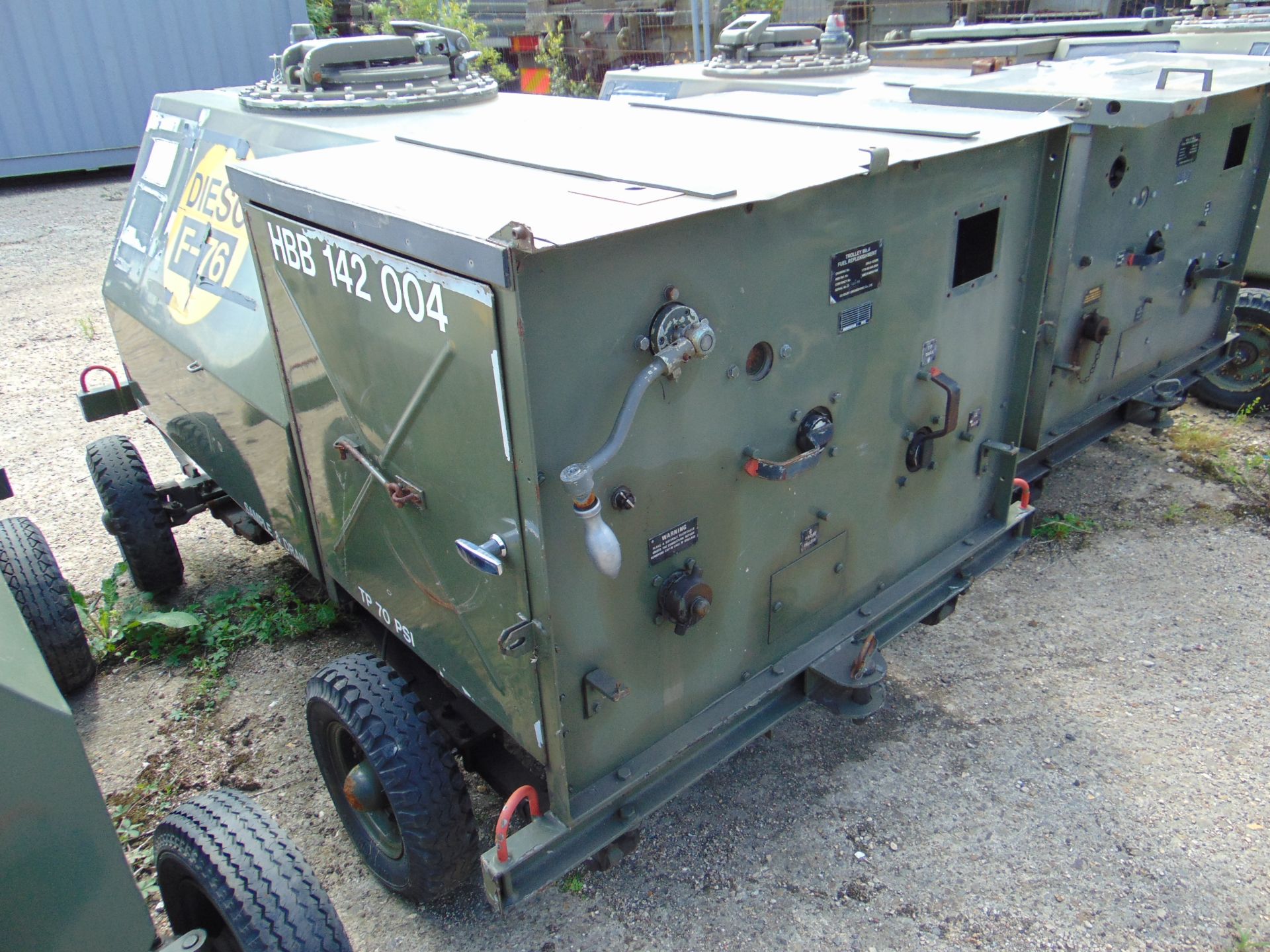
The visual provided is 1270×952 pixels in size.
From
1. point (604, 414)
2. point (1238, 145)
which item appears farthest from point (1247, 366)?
point (604, 414)

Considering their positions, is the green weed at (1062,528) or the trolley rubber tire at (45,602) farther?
the green weed at (1062,528)

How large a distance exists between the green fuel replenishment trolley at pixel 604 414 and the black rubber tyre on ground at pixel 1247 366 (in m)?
2.68

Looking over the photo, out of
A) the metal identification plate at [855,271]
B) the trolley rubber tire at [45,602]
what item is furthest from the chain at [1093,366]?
the trolley rubber tire at [45,602]

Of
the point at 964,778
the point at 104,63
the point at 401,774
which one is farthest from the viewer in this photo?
the point at 104,63

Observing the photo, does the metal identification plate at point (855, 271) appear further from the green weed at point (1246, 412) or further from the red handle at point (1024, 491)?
the green weed at point (1246, 412)

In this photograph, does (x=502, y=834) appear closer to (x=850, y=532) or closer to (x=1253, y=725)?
(x=850, y=532)

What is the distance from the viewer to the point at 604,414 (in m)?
2.19

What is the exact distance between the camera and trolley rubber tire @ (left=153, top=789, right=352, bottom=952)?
91.0 inches

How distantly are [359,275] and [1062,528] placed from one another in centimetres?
379

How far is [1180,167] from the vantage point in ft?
14.5

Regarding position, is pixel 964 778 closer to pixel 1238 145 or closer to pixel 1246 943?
pixel 1246 943

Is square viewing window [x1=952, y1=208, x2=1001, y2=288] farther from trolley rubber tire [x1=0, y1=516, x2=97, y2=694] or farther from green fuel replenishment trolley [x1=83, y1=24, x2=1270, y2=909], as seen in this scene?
trolley rubber tire [x1=0, y1=516, x2=97, y2=694]

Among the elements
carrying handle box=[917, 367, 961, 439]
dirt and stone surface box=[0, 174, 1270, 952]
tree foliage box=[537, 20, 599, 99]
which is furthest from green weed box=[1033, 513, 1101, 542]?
tree foliage box=[537, 20, 599, 99]

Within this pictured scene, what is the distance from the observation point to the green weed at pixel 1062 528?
4.89 m
